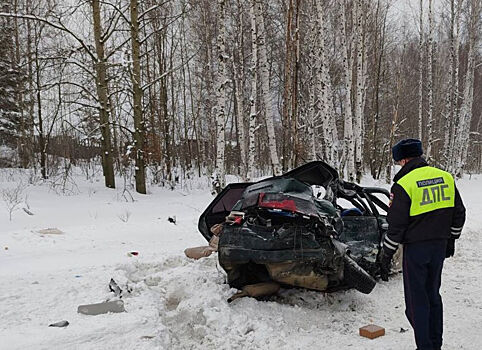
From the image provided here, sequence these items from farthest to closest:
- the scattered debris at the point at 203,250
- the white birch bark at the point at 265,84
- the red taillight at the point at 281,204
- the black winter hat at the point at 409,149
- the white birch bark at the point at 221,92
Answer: the white birch bark at the point at 265,84 < the white birch bark at the point at 221,92 < the scattered debris at the point at 203,250 < the red taillight at the point at 281,204 < the black winter hat at the point at 409,149

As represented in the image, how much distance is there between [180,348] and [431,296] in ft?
7.22

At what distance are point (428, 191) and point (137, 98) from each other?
12.5 m

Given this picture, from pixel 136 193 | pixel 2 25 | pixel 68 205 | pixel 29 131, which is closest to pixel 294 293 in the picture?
pixel 68 205

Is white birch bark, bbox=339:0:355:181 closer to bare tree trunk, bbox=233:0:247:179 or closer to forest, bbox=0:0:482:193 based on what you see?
forest, bbox=0:0:482:193

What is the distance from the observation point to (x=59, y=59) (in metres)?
13.6

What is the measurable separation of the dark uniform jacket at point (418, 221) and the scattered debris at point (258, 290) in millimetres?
1670

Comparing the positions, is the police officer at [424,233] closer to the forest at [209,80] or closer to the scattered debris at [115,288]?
the scattered debris at [115,288]

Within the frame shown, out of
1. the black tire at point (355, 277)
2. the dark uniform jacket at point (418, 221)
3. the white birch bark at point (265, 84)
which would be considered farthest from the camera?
the white birch bark at point (265, 84)

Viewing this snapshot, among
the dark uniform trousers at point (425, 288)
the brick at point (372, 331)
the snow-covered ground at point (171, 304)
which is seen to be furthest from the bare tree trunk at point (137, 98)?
the dark uniform trousers at point (425, 288)

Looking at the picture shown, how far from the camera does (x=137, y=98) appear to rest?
14453 mm

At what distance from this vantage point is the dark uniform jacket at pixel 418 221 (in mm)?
3396

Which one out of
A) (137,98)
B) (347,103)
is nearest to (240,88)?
(347,103)

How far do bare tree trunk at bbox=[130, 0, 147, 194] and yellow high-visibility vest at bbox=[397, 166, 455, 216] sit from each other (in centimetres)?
1202

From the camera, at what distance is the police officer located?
11.2ft
